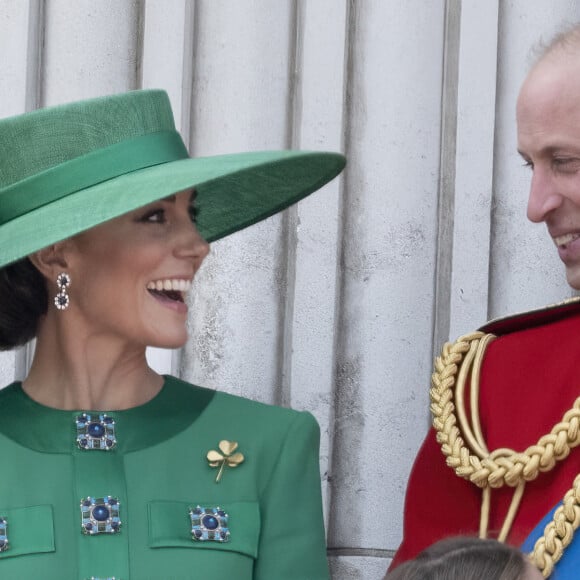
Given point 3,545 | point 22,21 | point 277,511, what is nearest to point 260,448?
point 277,511

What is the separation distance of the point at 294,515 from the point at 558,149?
625mm

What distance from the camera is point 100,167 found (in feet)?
6.93

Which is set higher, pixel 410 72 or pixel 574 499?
pixel 410 72

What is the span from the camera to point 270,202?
2.36m

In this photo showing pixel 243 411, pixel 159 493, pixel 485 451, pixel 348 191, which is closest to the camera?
pixel 485 451

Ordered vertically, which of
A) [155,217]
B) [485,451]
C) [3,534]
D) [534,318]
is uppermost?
[155,217]

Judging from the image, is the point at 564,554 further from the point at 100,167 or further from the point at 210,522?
the point at 100,167

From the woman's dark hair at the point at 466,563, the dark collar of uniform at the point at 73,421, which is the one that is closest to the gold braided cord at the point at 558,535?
the woman's dark hair at the point at 466,563

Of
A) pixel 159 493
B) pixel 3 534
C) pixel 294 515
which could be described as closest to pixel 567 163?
pixel 294 515

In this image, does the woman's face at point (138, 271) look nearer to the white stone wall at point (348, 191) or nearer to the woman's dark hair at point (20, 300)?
the woman's dark hair at point (20, 300)

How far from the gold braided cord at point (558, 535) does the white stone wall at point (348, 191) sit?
82 centimetres

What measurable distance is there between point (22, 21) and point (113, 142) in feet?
2.23

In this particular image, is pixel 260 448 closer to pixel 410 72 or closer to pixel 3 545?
pixel 3 545

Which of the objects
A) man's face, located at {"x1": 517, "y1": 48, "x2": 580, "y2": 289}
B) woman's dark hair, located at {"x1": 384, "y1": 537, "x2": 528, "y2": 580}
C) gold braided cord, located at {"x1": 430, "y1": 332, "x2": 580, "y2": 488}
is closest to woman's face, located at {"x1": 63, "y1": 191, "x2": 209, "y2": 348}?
gold braided cord, located at {"x1": 430, "y1": 332, "x2": 580, "y2": 488}
